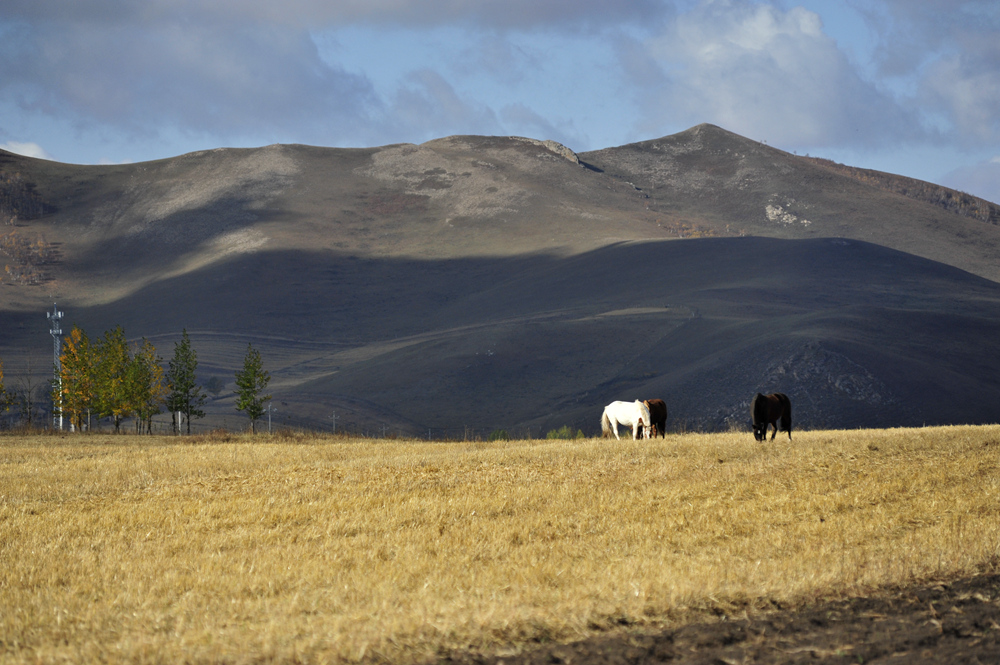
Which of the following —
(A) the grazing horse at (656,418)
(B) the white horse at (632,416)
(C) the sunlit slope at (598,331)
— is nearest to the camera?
(B) the white horse at (632,416)

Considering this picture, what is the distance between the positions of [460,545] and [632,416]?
1540 cm

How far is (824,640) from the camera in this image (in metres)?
7.92

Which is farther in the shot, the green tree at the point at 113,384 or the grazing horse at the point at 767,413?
the green tree at the point at 113,384

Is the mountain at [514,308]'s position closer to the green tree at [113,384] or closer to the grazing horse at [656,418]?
the green tree at [113,384]

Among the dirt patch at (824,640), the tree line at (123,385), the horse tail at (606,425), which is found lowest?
the dirt patch at (824,640)

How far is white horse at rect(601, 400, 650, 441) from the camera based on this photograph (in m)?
26.8

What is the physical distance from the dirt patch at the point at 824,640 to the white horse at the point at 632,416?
17614mm

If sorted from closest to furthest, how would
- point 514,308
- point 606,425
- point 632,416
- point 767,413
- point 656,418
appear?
1. point 767,413
2. point 656,418
3. point 632,416
4. point 606,425
5. point 514,308

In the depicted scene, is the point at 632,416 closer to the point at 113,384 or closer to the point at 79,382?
the point at 113,384

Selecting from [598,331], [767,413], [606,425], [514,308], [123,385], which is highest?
[514,308]

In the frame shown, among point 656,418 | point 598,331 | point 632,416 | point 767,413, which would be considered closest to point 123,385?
point 632,416

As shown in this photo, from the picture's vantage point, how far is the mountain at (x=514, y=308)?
7188 cm

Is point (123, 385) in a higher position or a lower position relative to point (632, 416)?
higher

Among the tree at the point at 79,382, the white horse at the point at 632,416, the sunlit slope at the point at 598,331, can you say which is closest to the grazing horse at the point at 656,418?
the white horse at the point at 632,416
